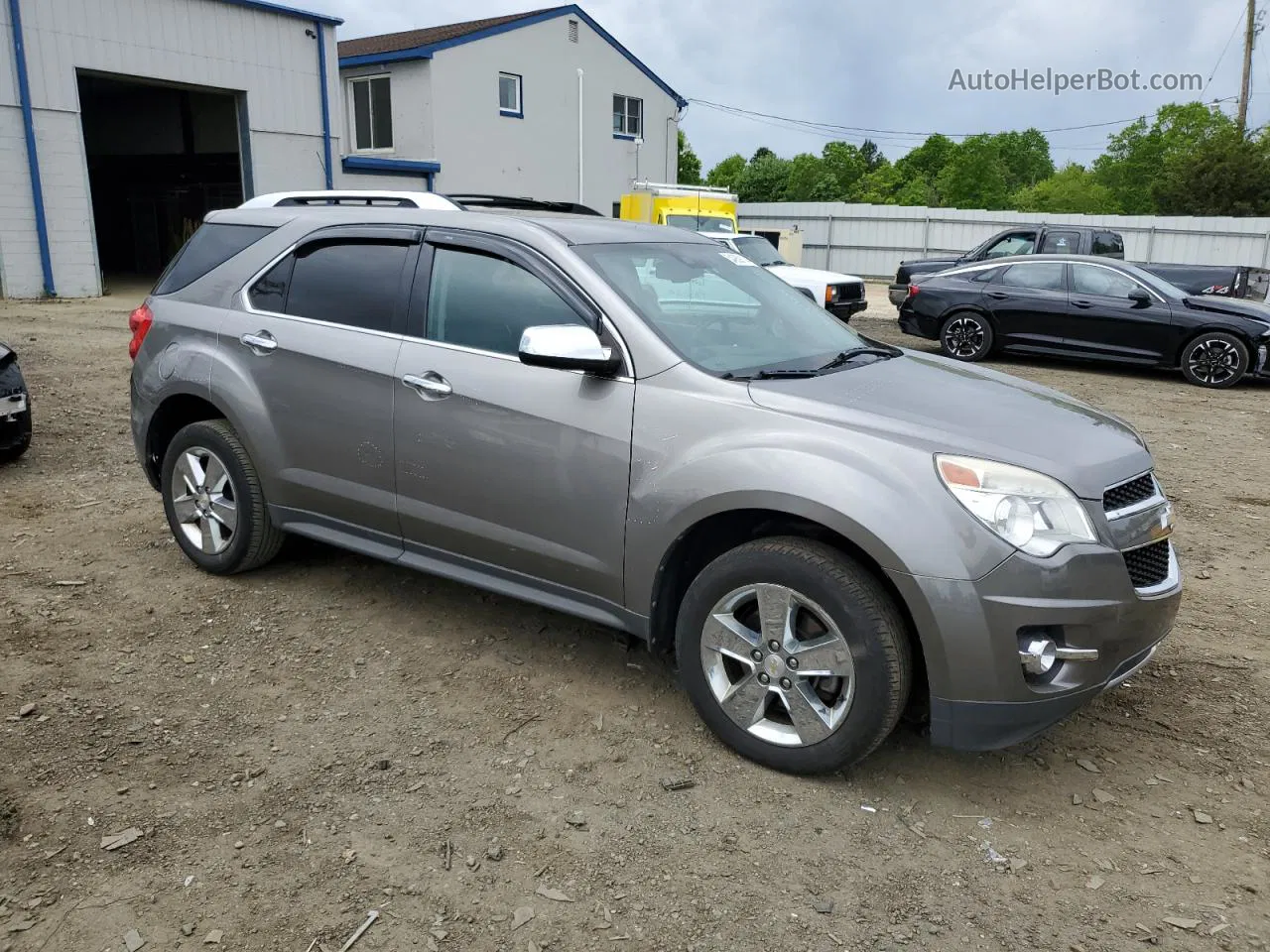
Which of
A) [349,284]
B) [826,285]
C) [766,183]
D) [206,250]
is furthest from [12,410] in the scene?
[766,183]

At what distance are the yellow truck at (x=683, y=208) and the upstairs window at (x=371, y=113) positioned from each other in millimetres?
9023

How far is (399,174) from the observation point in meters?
24.1

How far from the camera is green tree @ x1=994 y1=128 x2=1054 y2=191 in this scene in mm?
105625

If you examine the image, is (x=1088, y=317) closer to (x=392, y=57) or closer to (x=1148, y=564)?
(x=1148, y=564)

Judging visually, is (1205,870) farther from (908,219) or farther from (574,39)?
(908,219)

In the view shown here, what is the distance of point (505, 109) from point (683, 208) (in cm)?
1013

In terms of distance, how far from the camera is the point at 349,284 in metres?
4.30

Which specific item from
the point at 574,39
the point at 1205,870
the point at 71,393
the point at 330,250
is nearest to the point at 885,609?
the point at 1205,870

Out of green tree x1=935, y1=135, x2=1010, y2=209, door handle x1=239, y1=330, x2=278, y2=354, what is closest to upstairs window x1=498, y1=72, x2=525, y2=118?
door handle x1=239, y1=330, x2=278, y2=354

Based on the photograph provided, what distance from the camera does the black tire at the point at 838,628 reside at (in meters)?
3.02

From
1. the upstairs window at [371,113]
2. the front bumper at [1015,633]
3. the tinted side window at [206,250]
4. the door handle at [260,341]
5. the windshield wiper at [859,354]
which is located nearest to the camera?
the front bumper at [1015,633]

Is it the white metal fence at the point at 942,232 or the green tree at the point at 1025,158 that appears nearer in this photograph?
the white metal fence at the point at 942,232

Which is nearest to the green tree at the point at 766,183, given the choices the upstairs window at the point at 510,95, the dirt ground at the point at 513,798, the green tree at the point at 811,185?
the green tree at the point at 811,185

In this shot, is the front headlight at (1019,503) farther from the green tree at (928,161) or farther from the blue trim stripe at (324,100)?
the green tree at (928,161)
